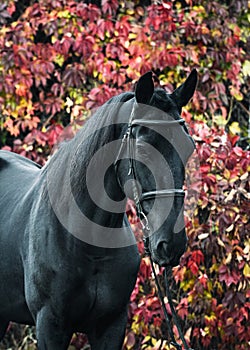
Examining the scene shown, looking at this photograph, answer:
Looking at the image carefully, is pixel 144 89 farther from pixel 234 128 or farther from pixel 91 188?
pixel 234 128

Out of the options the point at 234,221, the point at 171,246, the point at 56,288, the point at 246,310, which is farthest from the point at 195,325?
the point at 171,246

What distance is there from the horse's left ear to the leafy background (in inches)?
87.2

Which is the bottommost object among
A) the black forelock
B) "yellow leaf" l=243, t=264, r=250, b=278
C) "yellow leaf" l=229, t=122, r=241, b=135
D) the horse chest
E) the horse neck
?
"yellow leaf" l=243, t=264, r=250, b=278

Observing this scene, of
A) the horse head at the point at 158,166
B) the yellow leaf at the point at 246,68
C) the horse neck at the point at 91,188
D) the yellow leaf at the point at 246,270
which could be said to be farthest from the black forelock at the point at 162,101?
the yellow leaf at the point at 246,68

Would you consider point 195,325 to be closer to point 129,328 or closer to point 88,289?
point 129,328

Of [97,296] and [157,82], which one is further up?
[157,82]

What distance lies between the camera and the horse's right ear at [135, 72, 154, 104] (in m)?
2.66

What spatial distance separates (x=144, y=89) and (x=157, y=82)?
279 cm

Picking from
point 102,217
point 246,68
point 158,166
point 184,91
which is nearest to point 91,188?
point 102,217

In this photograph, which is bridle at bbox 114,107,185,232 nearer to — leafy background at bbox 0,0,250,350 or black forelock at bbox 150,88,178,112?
black forelock at bbox 150,88,178,112

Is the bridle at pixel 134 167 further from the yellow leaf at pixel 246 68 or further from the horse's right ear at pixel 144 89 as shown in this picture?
the yellow leaf at pixel 246 68

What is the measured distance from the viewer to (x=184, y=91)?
2869mm

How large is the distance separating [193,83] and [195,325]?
2.79m

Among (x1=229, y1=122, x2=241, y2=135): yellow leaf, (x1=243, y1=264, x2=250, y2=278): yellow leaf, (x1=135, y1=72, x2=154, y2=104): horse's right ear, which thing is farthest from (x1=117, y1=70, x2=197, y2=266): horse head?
(x1=229, y1=122, x2=241, y2=135): yellow leaf
